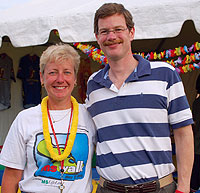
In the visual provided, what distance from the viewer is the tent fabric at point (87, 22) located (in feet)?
9.19

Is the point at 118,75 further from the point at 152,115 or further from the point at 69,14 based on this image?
the point at 69,14

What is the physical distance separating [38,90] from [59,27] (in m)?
2.89

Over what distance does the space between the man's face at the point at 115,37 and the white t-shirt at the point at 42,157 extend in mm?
440

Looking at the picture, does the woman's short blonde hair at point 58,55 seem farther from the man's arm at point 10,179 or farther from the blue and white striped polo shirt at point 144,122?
the man's arm at point 10,179

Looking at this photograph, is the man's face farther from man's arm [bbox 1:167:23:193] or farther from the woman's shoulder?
man's arm [bbox 1:167:23:193]

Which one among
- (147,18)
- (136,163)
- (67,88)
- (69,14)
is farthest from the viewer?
(69,14)

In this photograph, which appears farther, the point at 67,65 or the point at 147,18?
the point at 147,18

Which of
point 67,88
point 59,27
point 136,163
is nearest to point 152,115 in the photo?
point 136,163

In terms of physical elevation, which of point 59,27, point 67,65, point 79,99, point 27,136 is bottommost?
point 79,99

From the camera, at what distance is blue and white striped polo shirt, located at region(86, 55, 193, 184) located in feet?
5.16

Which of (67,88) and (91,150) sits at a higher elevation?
(67,88)

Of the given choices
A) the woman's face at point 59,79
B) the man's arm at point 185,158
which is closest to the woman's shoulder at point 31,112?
the woman's face at point 59,79

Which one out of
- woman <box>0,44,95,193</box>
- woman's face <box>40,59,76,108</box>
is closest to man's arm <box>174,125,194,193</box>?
woman <box>0,44,95,193</box>

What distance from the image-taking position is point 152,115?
1.58 meters
